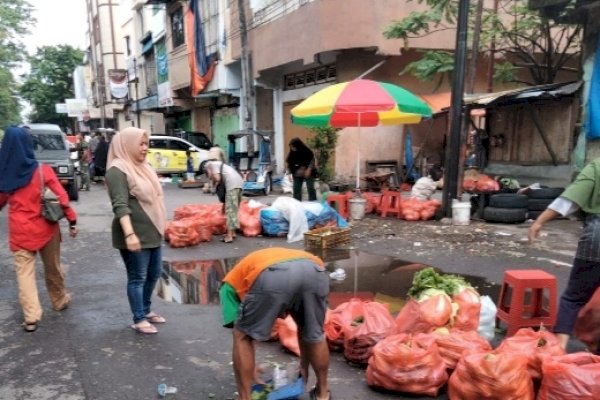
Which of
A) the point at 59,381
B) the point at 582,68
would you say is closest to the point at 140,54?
the point at 582,68

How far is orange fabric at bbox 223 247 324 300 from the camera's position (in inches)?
108

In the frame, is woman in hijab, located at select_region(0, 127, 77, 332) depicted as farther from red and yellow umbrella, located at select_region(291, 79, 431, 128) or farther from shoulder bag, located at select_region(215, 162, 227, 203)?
red and yellow umbrella, located at select_region(291, 79, 431, 128)

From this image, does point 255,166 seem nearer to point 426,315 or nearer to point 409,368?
point 426,315

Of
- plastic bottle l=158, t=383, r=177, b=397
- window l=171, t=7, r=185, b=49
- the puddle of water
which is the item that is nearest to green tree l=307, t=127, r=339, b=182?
the puddle of water

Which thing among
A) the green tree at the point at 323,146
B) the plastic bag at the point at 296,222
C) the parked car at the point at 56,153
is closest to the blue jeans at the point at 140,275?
the plastic bag at the point at 296,222

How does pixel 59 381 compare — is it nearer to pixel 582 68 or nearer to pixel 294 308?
pixel 294 308

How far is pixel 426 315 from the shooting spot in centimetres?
375

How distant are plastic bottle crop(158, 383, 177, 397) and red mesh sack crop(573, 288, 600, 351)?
2802 mm

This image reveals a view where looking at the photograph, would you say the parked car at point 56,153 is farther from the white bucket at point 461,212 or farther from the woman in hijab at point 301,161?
the white bucket at point 461,212

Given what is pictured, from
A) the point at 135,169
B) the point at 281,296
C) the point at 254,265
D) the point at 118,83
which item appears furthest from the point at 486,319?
the point at 118,83

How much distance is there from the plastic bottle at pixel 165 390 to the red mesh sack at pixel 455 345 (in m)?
1.77

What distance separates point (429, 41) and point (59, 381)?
12.6 m

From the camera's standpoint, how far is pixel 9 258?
7145 millimetres

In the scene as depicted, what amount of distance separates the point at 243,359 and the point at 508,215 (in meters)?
7.25
